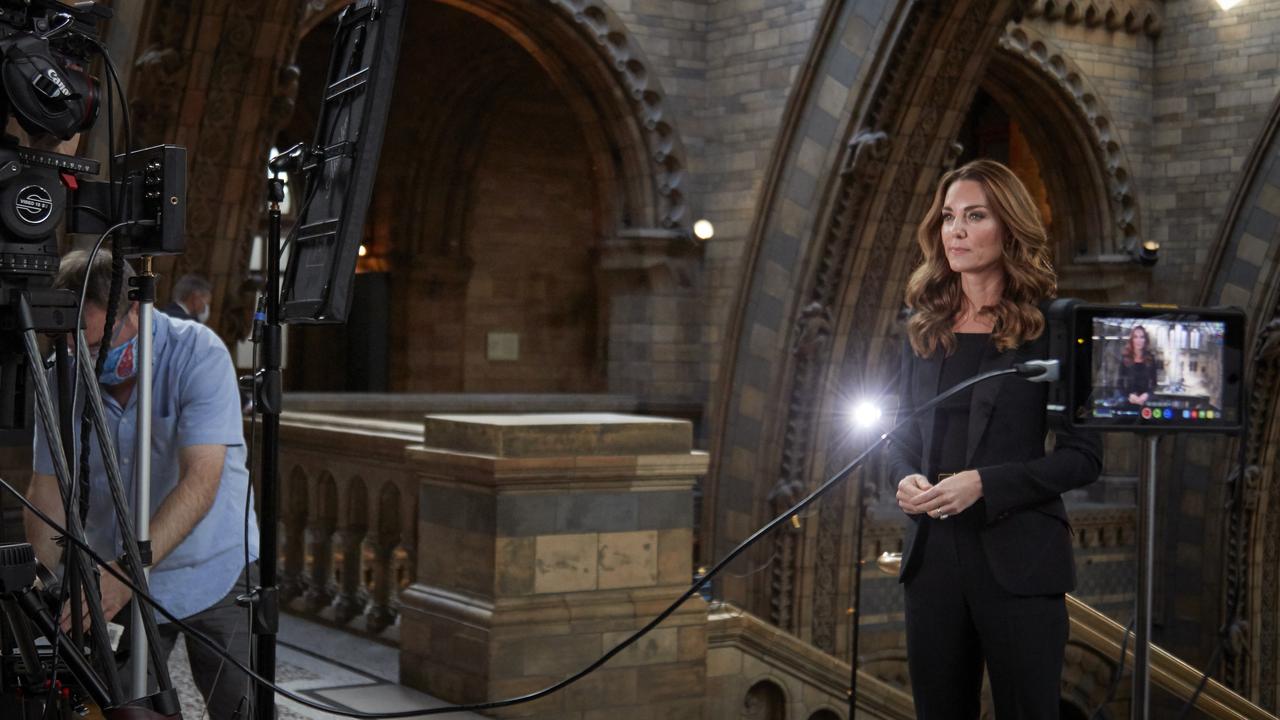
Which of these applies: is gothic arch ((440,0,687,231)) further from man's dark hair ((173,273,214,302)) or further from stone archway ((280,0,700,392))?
man's dark hair ((173,273,214,302))

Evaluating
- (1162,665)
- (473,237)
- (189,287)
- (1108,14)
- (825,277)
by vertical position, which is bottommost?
(1162,665)

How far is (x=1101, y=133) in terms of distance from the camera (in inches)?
577

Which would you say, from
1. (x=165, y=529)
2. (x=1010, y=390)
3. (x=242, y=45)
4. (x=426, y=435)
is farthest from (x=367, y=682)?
(x=242, y=45)

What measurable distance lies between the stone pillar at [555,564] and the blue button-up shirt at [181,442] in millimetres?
1292

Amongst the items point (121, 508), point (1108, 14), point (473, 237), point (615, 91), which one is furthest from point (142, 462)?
point (1108, 14)

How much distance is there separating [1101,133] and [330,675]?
12132 mm

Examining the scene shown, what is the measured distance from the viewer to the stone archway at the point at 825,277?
36.3 feet

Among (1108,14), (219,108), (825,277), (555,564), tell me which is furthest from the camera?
(1108,14)

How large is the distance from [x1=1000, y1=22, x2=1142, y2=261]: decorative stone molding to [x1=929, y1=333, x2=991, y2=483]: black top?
1259cm

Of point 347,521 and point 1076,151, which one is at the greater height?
point 1076,151

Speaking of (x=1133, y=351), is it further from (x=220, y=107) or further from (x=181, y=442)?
(x=220, y=107)

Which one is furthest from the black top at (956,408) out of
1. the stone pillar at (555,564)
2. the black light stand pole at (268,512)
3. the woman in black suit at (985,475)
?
the stone pillar at (555,564)

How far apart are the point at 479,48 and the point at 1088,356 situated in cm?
1315

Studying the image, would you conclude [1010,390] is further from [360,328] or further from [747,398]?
[360,328]
